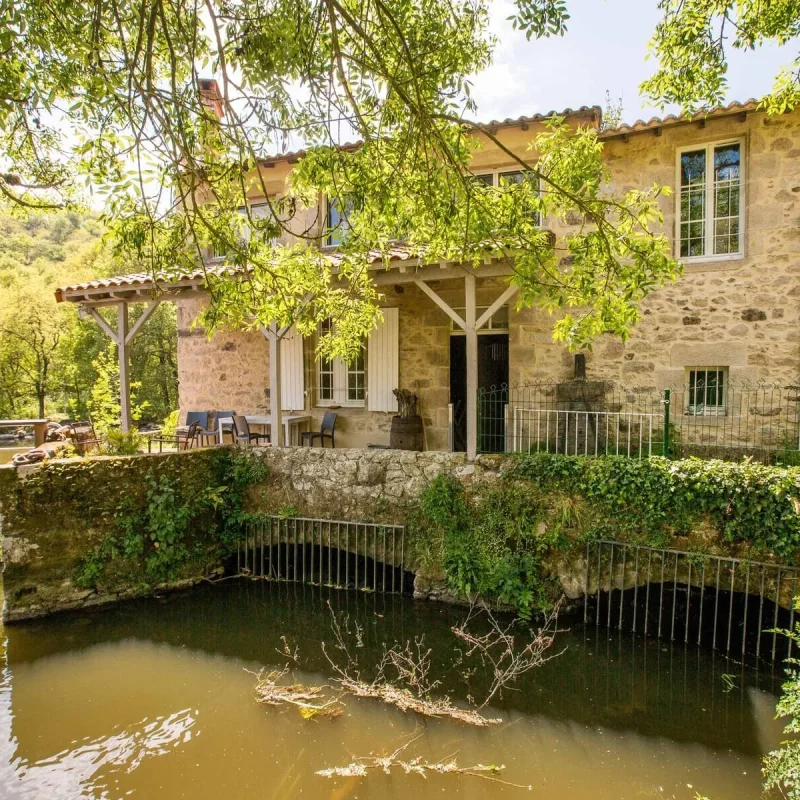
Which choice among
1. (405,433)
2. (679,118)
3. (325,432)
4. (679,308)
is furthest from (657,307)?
(325,432)

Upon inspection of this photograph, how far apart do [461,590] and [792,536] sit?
10.7 ft

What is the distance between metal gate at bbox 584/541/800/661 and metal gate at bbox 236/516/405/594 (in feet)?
7.64

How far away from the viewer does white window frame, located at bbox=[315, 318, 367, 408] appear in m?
9.70

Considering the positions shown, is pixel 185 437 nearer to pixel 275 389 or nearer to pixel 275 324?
pixel 275 389

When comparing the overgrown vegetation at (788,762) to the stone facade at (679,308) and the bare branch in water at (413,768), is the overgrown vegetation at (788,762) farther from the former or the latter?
the stone facade at (679,308)

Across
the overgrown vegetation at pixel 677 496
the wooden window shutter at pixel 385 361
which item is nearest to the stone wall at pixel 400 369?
the wooden window shutter at pixel 385 361

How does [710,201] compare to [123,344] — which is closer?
[710,201]

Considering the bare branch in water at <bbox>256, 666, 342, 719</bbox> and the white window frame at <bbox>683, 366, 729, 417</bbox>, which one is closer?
the bare branch in water at <bbox>256, 666, 342, 719</bbox>

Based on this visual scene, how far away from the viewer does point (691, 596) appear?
6004mm

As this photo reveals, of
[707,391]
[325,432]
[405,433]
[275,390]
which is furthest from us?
[325,432]

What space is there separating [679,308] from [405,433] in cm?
424

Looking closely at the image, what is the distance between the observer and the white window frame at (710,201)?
741cm

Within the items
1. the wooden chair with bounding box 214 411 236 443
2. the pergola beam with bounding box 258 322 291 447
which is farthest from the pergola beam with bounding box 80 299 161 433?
the pergola beam with bounding box 258 322 291 447

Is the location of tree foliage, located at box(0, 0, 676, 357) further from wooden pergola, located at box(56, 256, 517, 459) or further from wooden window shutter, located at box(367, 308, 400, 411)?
wooden window shutter, located at box(367, 308, 400, 411)
